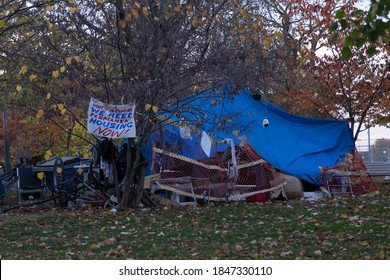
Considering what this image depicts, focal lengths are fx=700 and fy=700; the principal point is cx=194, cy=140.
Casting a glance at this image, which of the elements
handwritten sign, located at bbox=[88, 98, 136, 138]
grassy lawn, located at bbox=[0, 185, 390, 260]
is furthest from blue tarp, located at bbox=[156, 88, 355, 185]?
grassy lawn, located at bbox=[0, 185, 390, 260]

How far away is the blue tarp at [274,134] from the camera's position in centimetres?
1612

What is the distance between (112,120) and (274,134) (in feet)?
20.0

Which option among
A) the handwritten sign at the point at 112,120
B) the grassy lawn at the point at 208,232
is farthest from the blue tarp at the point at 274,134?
the grassy lawn at the point at 208,232

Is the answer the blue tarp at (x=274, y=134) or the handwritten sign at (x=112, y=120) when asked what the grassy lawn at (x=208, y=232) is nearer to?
the handwritten sign at (x=112, y=120)

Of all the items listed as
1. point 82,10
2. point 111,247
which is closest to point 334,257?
point 111,247

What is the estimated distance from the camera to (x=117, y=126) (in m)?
14.6

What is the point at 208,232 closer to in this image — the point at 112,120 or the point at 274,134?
the point at 112,120

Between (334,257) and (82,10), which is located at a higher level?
(82,10)

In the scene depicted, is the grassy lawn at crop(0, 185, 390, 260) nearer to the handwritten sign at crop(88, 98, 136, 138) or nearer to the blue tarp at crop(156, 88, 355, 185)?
the handwritten sign at crop(88, 98, 136, 138)

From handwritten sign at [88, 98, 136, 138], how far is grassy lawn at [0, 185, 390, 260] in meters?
1.66

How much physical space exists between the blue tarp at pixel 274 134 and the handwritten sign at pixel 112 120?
1381 millimetres

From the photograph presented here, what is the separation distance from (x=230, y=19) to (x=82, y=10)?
123 inches

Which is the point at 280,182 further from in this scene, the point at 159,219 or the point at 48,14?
the point at 48,14

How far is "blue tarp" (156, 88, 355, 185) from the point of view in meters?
16.1
